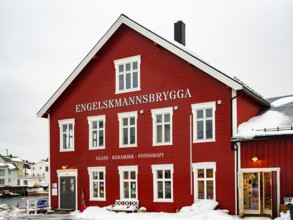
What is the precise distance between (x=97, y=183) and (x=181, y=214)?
7.02 m

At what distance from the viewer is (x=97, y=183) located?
27281 mm

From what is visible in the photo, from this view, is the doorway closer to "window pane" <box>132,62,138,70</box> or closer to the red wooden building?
the red wooden building

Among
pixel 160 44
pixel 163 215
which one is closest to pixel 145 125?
pixel 160 44

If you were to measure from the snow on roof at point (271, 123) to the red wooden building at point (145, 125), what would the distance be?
498 millimetres

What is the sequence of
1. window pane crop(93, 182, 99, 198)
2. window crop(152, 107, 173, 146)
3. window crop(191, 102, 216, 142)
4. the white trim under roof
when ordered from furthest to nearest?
window pane crop(93, 182, 99, 198) < window crop(152, 107, 173, 146) < window crop(191, 102, 216, 142) < the white trim under roof

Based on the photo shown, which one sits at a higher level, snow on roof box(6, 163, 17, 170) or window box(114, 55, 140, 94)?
window box(114, 55, 140, 94)

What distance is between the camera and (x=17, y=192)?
97500 mm

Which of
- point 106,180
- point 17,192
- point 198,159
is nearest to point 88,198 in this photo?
point 106,180

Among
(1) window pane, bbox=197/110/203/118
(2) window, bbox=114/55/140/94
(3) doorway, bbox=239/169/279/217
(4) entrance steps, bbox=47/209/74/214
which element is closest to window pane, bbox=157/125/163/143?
(1) window pane, bbox=197/110/203/118

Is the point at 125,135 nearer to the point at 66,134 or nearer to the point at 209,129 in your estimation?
the point at 66,134

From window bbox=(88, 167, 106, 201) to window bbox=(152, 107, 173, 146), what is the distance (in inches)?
168

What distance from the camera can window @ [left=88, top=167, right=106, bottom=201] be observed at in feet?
88.2

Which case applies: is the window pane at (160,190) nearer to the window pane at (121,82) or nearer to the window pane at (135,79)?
the window pane at (135,79)

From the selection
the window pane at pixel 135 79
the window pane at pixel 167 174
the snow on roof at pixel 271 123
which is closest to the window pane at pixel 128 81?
the window pane at pixel 135 79
